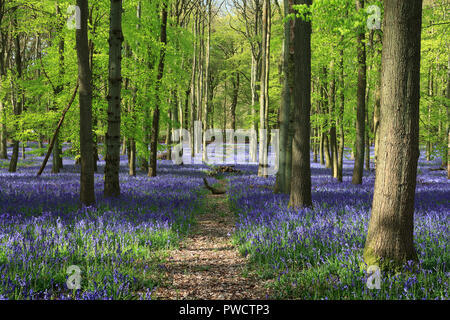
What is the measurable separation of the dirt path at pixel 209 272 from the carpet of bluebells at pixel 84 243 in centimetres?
28

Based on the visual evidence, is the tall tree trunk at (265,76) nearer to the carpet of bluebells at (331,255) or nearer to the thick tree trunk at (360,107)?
the thick tree trunk at (360,107)

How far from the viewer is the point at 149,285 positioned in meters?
3.82

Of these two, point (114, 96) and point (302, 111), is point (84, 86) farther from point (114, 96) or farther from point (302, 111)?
point (302, 111)

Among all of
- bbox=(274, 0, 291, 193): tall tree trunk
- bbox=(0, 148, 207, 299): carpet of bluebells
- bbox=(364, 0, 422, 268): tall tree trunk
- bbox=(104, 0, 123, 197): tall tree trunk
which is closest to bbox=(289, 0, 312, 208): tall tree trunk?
bbox=(274, 0, 291, 193): tall tree trunk

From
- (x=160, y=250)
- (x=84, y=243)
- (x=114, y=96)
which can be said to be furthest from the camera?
(x=114, y=96)

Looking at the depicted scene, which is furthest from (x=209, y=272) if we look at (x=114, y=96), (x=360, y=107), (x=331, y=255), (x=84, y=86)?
(x=360, y=107)

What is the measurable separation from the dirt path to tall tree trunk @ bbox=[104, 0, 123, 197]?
3.10 metres

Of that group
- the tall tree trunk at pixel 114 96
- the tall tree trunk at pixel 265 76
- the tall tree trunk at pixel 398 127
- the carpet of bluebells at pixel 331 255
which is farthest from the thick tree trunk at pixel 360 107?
the tall tree trunk at pixel 398 127

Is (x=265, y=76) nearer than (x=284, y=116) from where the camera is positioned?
No

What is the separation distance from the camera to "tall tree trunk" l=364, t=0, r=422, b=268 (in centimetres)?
350

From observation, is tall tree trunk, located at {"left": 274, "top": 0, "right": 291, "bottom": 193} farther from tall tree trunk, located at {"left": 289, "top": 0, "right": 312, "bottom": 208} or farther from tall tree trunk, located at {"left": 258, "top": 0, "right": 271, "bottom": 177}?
tall tree trunk, located at {"left": 258, "top": 0, "right": 271, "bottom": 177}

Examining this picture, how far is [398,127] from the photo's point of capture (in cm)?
351

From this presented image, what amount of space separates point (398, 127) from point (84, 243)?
4382 millimetres

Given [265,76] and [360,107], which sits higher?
[265,76]
